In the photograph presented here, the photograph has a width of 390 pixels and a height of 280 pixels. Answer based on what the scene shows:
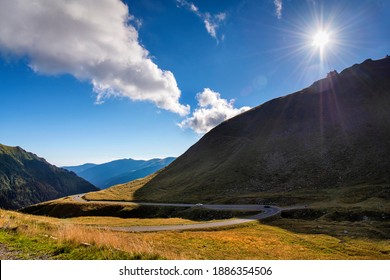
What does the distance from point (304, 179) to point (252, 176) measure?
22778mm

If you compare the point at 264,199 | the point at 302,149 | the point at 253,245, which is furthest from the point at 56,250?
the point at 302,149

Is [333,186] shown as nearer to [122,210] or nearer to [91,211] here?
[122,210]

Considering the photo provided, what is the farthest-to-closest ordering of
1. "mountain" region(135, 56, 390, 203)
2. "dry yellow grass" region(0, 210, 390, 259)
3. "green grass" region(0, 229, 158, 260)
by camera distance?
"mountain" region(135, 56, 390, 203) < "dry yellow grass" region(0, 210, 390, 259) < "green grass" region(0, 229, 158, 260)

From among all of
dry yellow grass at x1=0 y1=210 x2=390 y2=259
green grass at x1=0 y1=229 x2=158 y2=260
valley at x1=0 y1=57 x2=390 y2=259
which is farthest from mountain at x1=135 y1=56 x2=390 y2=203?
green grass at x1=0 y1=229 x2=158 y2=260

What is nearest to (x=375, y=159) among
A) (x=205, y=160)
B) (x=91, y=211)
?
(x=205, y=160)

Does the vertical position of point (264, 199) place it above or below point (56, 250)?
above

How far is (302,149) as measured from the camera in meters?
136

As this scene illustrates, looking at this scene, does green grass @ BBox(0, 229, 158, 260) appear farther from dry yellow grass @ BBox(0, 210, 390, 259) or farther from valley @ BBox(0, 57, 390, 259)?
dry yellow grass @ BBox(0, 210, 390, 259)

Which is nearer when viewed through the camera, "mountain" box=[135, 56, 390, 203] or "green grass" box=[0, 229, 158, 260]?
"green grass" box=[0, 229, 158, 260]

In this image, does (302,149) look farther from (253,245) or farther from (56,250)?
(56,250)

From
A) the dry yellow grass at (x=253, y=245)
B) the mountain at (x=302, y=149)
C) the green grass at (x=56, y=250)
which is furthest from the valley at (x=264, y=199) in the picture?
the mountain at (x=302, y=149)

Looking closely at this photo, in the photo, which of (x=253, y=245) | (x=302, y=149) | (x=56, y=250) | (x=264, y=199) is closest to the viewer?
(x=56, y=250)

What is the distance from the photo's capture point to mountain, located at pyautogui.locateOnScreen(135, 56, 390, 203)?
10731 centimetres

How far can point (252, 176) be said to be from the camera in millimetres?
124062
